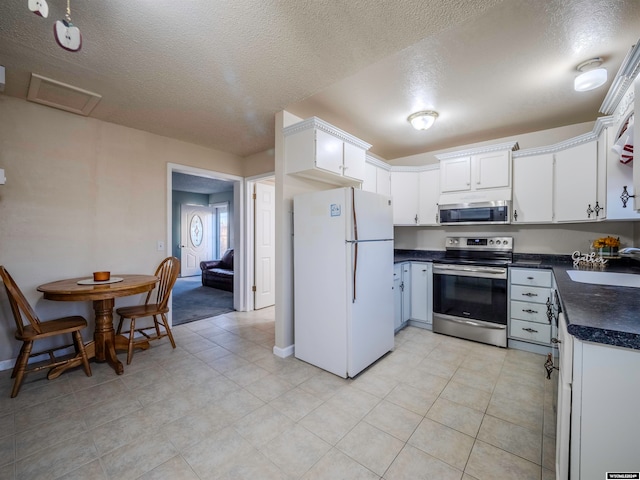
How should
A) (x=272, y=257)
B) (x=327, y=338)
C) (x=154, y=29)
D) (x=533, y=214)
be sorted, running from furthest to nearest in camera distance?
(x=272, y=257)
(x=533, y=214)
(x=327, y=338)
(x=154, y=29)

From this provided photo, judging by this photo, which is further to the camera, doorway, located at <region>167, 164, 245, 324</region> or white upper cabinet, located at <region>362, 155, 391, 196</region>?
doorway, located at <region>167, 164, 245, 324</region>

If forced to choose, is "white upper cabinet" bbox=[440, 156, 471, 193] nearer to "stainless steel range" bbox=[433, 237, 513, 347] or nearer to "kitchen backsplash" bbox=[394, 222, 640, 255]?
"kitchen backsplash" bbox=[394, 222, 640, 255]

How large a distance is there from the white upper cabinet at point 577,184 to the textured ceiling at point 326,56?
44cm

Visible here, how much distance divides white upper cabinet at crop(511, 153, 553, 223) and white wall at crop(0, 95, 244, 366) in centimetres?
424

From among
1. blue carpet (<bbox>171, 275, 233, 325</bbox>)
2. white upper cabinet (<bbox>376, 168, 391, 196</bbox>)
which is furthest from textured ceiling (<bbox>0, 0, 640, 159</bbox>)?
blue carpet (<bbox>171, 275, 233, 325</bbox>)

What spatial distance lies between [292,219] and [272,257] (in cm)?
205

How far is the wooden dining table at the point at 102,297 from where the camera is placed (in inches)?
88.2

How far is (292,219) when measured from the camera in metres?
2.83

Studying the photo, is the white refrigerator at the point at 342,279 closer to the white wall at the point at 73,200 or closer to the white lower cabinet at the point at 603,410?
the white lower cabinet at the point at 603,410

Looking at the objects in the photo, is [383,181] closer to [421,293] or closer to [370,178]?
[370,178]

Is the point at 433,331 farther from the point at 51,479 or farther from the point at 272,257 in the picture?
the point at 51,479

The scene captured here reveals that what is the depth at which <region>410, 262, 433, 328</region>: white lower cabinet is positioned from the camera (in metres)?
3.45

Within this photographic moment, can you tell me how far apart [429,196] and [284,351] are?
9.02ft

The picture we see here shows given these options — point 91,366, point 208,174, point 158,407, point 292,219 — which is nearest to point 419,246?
point 292,219
